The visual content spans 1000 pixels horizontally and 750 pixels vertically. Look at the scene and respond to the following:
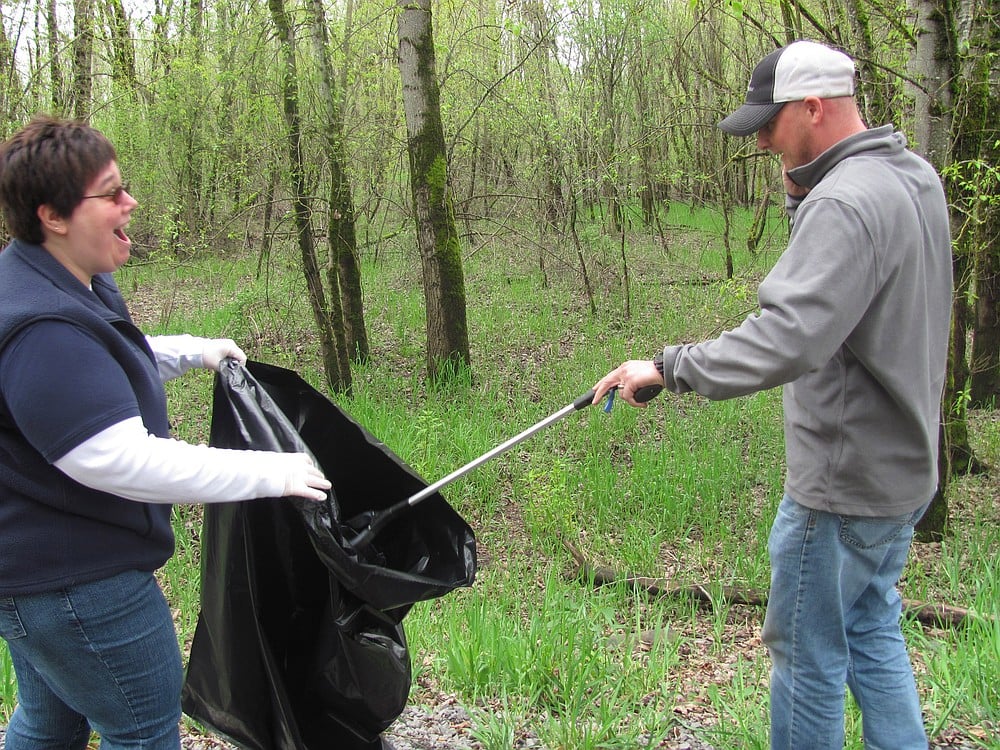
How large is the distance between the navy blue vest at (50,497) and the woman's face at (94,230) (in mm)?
48

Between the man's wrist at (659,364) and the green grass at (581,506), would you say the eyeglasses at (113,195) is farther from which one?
the green grass at (581,506)

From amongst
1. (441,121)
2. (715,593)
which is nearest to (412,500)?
(715,593)

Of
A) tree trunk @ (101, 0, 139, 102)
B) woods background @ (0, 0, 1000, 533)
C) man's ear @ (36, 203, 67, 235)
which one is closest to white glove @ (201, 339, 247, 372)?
man's ear @ (36, 203, 67, 235)

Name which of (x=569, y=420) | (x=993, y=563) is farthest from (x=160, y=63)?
(x=993, y=563)

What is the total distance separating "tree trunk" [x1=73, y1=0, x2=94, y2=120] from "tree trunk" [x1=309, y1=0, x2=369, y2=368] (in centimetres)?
269

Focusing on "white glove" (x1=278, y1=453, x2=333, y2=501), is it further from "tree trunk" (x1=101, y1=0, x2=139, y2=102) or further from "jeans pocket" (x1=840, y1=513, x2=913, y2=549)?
"tree trunk" (x1=101, y1=0, x2=139, y2=102)

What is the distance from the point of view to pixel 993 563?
14.1 feet

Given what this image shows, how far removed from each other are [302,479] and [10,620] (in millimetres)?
692

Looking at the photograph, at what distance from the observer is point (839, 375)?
6.80 ft

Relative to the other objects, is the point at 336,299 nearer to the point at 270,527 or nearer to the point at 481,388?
the point at 481,388

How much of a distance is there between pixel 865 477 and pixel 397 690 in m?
1.40

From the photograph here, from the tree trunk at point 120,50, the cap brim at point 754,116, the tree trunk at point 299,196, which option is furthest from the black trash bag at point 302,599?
the tree trunk at point 120,50

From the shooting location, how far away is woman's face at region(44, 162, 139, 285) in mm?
1780

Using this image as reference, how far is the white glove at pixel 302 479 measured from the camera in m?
1.86
